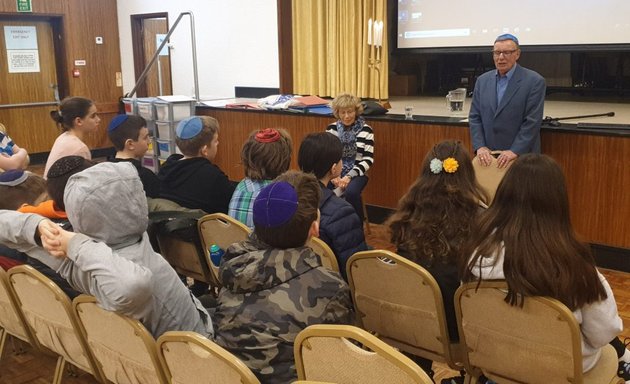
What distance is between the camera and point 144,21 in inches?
320

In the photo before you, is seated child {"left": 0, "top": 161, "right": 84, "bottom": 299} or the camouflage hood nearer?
the camouflage hood

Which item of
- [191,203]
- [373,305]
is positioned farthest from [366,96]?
[373,305]

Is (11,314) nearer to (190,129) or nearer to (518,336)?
(190,129)

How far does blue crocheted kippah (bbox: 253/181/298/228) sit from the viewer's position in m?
1.47

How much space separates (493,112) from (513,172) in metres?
2.06

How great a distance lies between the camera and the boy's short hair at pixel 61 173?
1906 millimetres

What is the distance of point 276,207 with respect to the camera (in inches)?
58.2

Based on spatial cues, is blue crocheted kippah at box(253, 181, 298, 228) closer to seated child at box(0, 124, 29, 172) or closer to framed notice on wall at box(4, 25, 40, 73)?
seated child at box(0, 124, 29, 172)

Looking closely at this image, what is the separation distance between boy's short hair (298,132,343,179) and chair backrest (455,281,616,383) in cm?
101

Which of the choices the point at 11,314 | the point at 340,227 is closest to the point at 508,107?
the point at 340,227

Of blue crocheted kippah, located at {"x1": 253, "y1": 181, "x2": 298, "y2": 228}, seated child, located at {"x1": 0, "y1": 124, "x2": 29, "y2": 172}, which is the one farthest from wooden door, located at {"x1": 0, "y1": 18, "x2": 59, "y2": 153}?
blue crocheted kippah, located at {"x1": 253, "y1": 181, "x2": 298, "y2": 228}

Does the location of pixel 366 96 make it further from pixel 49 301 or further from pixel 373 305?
pixel 49 301

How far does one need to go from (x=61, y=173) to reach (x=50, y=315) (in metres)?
0.45

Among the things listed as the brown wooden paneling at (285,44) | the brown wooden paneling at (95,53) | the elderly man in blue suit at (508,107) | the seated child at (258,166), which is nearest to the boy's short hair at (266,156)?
the seated child at (258,166)
